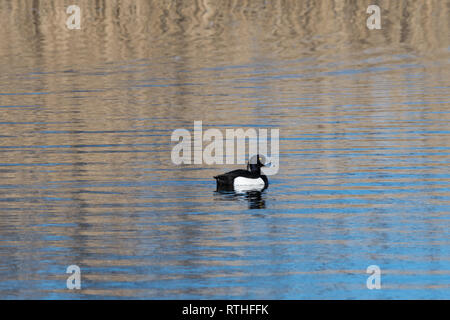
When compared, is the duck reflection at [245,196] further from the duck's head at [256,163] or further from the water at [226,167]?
the duck's head at [256,163]

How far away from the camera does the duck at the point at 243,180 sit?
1878 cm

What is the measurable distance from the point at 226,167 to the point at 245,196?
7.38 ft

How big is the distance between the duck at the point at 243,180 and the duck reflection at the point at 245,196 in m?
0.05

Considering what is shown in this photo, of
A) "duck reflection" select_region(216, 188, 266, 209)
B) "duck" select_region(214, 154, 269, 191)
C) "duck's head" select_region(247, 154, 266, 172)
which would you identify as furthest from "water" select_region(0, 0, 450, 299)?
"duck's head" select_region(247, 154, 266, 172)

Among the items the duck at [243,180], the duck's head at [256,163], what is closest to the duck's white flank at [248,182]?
the duck at [243,180]

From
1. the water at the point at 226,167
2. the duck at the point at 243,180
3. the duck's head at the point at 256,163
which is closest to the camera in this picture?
the water at the point at 226,167

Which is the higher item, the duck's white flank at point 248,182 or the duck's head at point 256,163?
the duck's head at point 256,163

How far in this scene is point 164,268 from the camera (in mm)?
14266

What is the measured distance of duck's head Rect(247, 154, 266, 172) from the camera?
19078 mm

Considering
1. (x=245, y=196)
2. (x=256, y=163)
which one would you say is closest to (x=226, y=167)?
(x=256, y=163)
